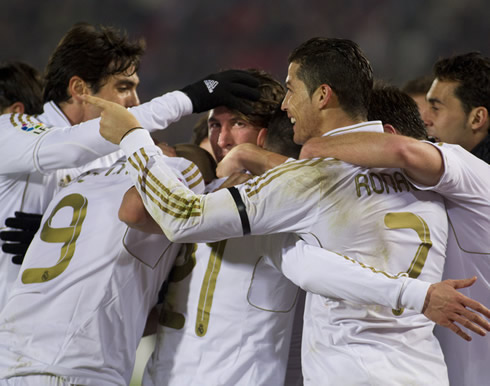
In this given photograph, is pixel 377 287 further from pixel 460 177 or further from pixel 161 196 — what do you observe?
pixel 161 196

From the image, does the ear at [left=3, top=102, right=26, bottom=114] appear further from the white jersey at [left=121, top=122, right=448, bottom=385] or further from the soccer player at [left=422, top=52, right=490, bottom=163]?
the soccer player at [left=422, top=52, right=490, bottom=163]

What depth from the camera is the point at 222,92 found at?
300 cm

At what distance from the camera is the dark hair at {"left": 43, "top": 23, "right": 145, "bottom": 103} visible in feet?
11.3

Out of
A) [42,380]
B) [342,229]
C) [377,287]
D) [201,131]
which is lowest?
[42,380]

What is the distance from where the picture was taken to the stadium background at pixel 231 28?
807 centimetres

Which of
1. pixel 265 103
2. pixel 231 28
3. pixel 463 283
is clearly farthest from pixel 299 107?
pixel 231 28

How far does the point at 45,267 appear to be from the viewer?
2.62 meters

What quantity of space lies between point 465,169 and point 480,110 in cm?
162

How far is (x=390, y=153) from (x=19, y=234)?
5.99 ft

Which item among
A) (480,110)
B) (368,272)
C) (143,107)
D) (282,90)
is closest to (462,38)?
(480,110)

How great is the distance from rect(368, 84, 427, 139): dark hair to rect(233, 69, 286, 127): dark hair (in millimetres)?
516

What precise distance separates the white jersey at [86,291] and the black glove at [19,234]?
29 centimetres

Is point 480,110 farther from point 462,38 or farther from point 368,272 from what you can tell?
point 462,38

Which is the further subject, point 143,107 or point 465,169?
point 143,107
